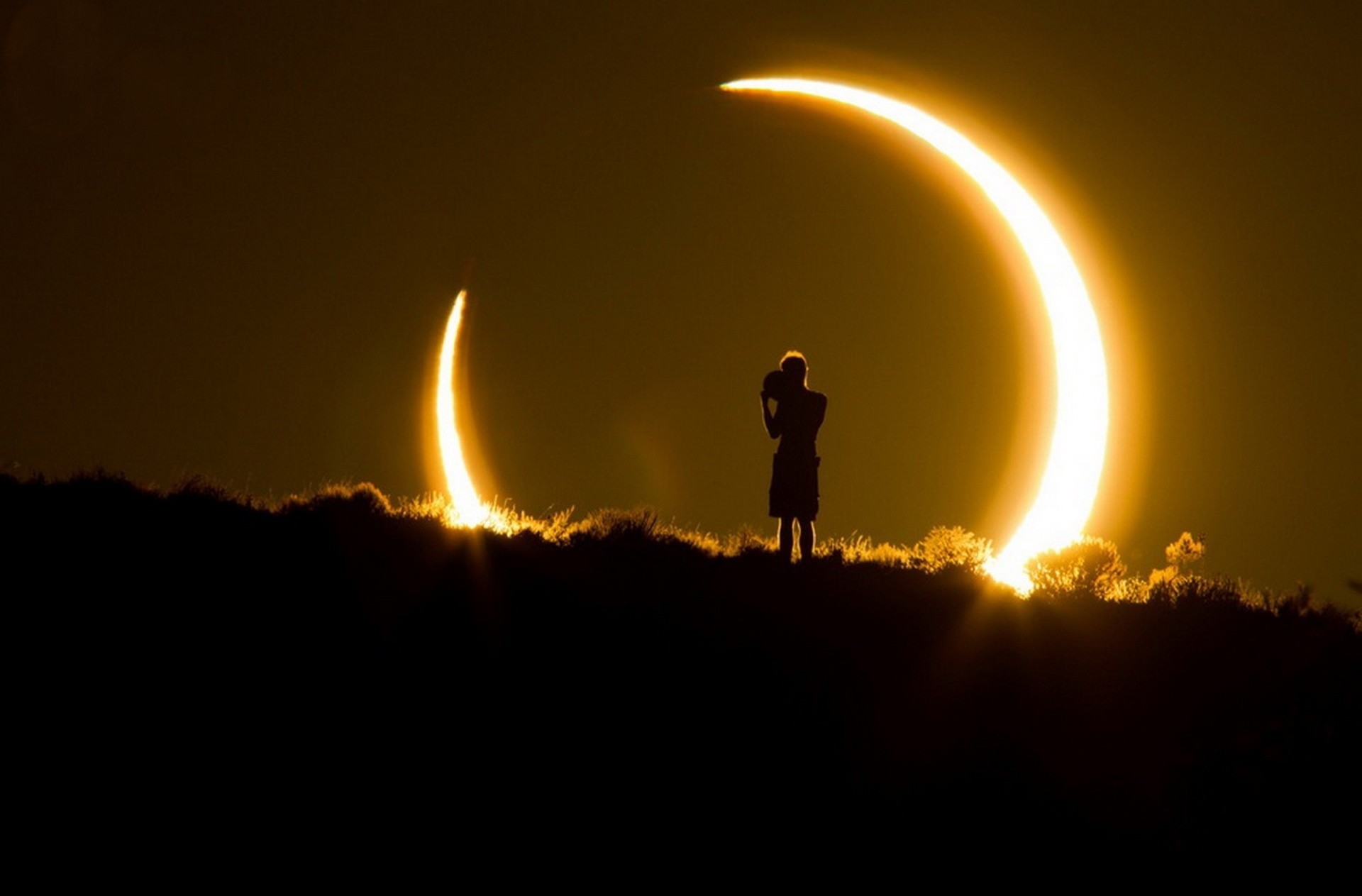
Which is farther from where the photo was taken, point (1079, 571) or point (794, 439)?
point (1079, 571)

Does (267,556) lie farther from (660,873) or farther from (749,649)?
(660,873)

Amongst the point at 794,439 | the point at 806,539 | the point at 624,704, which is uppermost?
the point at 794,439

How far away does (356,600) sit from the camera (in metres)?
11.5

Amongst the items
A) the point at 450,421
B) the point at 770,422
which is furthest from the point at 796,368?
the point at 450,421

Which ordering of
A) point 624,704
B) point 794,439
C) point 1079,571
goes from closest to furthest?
point 624,704, point 794,439, point 1079,571

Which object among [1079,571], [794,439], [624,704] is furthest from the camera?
[1079,571]

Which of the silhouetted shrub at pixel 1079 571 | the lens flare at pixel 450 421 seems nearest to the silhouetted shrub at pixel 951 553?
the silhouetted shrub at pixel 1079 571

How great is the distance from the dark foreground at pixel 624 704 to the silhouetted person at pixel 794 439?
0.60m

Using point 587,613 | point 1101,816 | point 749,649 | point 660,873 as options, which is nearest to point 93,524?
point 587,613

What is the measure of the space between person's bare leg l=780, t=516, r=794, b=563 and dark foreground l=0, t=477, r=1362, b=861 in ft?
1.19

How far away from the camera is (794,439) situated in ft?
43.5

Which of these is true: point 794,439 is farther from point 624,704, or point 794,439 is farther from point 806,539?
point 624,704

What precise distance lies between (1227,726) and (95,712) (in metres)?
8.07

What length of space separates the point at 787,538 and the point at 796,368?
1.63 metres
